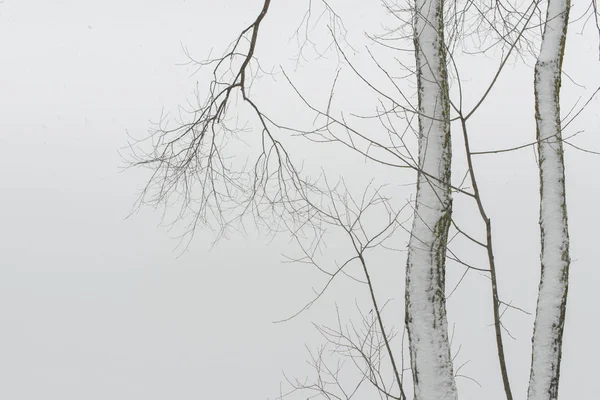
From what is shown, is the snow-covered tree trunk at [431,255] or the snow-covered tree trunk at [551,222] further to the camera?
the snow-covered tree trunk at [551,222]

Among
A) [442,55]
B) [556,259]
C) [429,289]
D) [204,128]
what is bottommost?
[429,289]

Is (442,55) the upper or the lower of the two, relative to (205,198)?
lower

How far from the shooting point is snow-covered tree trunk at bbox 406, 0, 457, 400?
3.16 m

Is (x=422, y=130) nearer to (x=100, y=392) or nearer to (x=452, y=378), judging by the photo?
(x=452, y=378)

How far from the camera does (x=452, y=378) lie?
317cm

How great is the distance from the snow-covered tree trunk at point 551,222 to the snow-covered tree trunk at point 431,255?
737mm

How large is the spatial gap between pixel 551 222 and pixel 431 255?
1056mm

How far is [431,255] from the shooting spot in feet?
10.5

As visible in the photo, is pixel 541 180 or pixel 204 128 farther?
pixel 204 128

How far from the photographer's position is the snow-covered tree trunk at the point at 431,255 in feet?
10.4

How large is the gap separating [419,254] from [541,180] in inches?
46.0

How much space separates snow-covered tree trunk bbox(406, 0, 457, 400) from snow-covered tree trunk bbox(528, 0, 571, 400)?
0.74 m

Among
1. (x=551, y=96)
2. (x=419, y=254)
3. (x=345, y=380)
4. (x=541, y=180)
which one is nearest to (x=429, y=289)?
(x=419, y=254)

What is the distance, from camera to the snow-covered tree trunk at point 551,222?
3.67m
